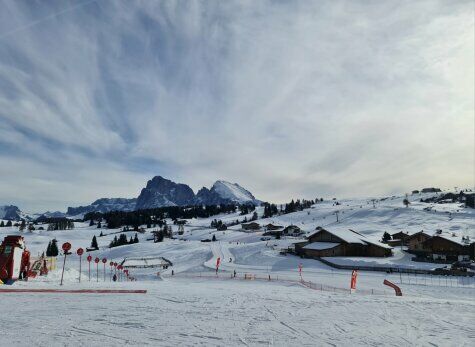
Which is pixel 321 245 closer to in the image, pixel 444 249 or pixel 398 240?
pixel 444 249

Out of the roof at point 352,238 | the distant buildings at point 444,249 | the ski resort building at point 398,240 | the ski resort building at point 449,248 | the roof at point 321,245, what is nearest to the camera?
the distant buildings at point 444,249

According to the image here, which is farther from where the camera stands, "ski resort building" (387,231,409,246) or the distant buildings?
"ski resort building" (387,231,409,246)

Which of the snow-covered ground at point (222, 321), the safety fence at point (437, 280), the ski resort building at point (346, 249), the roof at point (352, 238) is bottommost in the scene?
the safety fence at point (437, 280)

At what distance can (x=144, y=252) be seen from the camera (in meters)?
110

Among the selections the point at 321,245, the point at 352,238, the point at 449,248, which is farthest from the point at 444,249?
the point at 321,245

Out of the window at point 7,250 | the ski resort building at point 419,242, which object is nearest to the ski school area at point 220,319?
the window at point 7,250

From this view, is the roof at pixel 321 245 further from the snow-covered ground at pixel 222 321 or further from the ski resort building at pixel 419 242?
the snow-covered ground at pixel 222 321

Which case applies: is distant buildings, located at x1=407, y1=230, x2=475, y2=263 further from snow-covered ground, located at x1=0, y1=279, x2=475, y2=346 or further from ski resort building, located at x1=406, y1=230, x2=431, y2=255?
snow-covered ground, located at x1=0, y1=279, x2=475, y2=346

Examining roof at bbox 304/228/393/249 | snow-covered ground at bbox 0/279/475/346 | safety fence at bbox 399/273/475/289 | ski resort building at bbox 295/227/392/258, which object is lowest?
safety fence at bbox 399/273/475/289

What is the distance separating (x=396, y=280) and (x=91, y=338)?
4556 cm

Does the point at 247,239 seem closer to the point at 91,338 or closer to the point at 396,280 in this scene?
the point at 396,280

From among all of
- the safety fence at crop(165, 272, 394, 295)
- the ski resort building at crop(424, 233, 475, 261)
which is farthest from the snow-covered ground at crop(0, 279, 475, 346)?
the ski resort building at crop(424, 233, 475, 261)

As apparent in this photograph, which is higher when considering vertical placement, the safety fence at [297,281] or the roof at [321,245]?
the roof at [321,245]

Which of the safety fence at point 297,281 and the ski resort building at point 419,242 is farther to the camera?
the ski resort building at point 419,242
